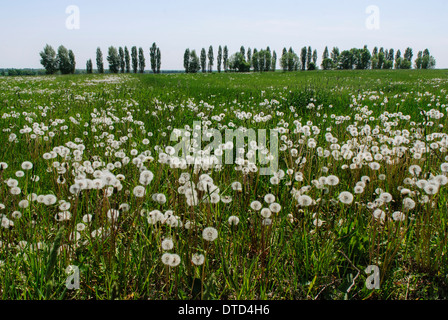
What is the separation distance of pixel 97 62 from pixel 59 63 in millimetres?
25095

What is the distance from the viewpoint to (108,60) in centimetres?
9494

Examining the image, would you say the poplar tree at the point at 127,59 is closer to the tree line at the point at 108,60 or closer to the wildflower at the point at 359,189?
the tree line at the point at 108,60

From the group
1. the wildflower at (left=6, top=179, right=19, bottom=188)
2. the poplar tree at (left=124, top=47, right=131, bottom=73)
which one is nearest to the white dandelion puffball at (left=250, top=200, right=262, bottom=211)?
the wildflower at (left=6, top=179, right=19, bottom=188)

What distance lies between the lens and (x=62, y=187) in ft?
8.04

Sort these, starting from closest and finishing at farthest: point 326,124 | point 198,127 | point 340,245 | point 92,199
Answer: point 340,245, point 92,199, point 198,127, point 326,124

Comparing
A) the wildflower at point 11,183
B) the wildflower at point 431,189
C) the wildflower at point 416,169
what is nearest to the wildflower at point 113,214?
the wildflower at point 11,183

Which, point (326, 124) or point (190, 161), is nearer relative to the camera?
point (190, 161)

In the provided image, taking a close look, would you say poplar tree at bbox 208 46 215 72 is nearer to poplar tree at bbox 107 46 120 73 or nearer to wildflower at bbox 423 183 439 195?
poplar tree at bbox 107 46 120 73

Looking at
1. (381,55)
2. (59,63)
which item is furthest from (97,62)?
(381,55)
